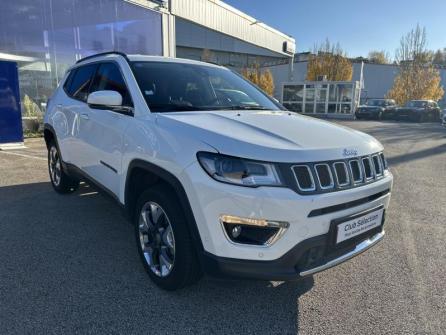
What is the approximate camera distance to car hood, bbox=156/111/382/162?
2170 mm

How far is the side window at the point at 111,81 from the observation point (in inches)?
128

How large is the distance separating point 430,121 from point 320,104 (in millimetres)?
8032

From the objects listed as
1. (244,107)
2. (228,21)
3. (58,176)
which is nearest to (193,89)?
(244,107)

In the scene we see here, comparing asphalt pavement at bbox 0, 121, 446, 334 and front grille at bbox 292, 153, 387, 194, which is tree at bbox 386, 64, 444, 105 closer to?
asphalt pavement at bbox 0, 121, 446, 334

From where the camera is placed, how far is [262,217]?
209 cm

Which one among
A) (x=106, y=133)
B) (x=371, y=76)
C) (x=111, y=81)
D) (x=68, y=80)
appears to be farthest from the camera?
(x=371, y=76)

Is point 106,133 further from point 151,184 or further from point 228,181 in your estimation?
point 228,181

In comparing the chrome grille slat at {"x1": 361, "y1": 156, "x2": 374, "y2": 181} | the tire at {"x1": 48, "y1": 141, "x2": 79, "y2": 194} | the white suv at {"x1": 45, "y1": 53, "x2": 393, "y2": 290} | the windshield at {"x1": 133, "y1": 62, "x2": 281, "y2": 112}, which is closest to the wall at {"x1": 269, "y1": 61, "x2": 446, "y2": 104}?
the tire at {"x1": 48, "y1": 141, "x2": 79, "y2": 194}

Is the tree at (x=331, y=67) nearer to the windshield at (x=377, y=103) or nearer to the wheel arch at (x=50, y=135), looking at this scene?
the windshield at (x=377, y=103)

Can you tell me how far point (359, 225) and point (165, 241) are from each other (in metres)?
1.43

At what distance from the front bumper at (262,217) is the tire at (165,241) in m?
0.21

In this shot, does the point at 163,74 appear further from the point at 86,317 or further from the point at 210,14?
the point at 210,14

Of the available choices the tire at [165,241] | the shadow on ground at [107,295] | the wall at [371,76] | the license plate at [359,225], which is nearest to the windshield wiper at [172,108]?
the tire at [165,241]

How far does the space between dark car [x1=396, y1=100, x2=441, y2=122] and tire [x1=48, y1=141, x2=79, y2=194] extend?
1026 inches
